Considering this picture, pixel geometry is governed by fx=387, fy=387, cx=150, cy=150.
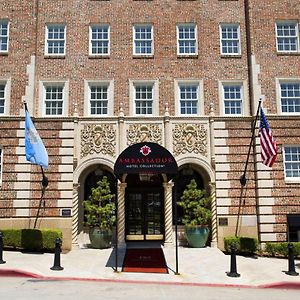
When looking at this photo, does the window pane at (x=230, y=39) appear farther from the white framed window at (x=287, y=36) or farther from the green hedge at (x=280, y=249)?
the green hedge at (x=280, y=249)

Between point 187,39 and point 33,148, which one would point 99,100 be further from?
point 187,39

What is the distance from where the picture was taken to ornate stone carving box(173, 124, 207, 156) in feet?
66.0

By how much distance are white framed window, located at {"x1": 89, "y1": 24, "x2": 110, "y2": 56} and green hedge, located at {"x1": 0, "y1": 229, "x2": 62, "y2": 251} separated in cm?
987

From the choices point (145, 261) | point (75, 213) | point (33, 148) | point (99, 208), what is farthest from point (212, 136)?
point (33, 148)

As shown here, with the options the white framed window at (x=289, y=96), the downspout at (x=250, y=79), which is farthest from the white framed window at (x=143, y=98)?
the white framed window at (x=289, y=96)

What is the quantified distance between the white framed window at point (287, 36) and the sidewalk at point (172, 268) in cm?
1143

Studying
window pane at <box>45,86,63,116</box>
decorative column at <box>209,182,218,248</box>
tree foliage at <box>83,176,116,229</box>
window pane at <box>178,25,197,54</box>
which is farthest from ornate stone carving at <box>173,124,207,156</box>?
window pane at <box>45,86,63,116</box>

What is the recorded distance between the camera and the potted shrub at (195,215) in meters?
19.0

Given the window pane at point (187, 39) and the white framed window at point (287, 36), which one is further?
the window pane at point (187, 39)

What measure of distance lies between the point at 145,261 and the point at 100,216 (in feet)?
13.0

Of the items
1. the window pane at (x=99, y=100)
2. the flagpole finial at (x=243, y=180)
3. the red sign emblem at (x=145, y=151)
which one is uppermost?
the window pane at (x=99, y=100)

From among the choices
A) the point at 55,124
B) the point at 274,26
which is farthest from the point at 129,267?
the point at 274,26

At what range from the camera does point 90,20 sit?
70.7 feet

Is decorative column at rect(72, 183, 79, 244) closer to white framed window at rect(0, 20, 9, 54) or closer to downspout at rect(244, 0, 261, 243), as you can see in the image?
white framed window at rect(0, 20, 9, 54)
